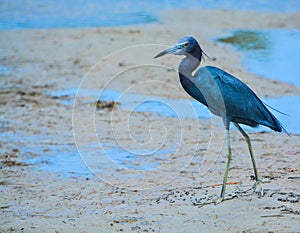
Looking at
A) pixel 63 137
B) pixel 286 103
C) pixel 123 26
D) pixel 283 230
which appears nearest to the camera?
pixel 283 230

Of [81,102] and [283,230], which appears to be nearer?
[283,230]

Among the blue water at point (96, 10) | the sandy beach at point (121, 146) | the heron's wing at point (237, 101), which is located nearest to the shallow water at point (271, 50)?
the sandy beach at point (121, 146)

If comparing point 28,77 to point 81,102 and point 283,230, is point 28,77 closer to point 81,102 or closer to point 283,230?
point 81,102

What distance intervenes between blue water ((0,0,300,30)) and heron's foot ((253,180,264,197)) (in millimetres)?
9416

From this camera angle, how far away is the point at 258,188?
18.3ft

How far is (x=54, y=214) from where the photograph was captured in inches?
216

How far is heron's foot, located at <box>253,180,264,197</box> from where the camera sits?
215 inches

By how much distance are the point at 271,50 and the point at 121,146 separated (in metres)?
5.08

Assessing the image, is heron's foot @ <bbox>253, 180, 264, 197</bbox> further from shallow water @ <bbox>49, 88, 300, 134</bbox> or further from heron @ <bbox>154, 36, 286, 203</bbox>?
shallow water @ <bbox>49, 88, 300, 134</bbox>

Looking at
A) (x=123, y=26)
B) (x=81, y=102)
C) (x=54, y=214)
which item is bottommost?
(x=54, y=214)

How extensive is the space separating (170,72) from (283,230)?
18.9 feet

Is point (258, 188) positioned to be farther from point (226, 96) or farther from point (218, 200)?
point (226, 96)

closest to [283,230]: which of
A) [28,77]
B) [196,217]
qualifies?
[196,217]

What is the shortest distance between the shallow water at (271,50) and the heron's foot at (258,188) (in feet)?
13.8
